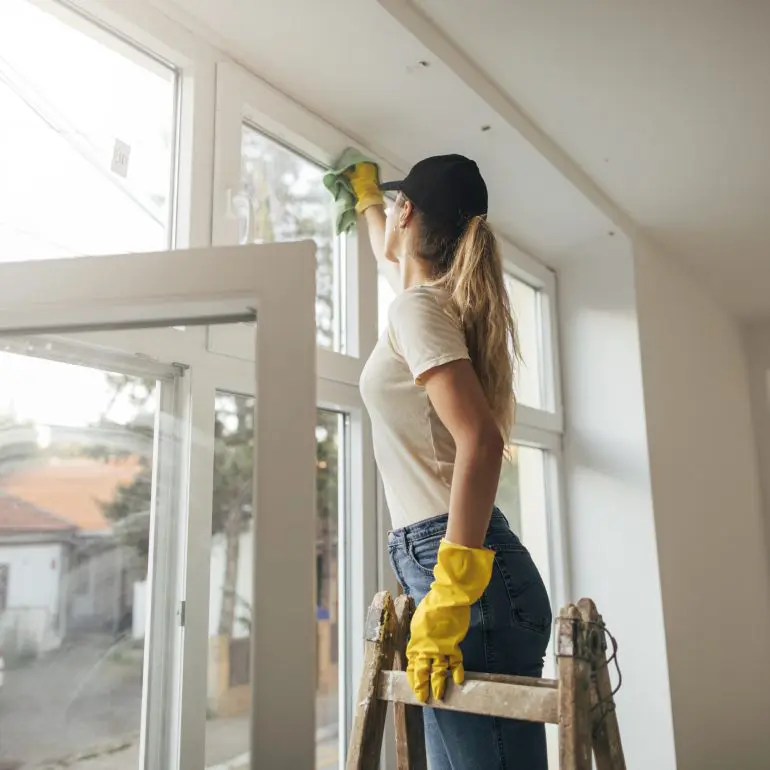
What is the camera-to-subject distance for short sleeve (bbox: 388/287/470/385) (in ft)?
3.85

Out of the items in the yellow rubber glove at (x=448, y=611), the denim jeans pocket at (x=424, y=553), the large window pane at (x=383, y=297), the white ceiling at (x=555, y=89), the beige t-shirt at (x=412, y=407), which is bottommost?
the yellow rubber glove at (x=448, y=611)

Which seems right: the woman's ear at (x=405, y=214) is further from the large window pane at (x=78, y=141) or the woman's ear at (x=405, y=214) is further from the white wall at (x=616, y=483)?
the white wall at (x=616, y=483)

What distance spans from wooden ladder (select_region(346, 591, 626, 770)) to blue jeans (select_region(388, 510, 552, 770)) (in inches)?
2.0

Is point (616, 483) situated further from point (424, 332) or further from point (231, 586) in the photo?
point (231, 586)

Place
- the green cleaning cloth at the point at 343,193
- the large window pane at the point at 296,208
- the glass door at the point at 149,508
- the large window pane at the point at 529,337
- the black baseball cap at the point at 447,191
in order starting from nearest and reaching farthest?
the glass door at the point at 149,508 → the black baseball cap at the point at 447,191 → the large window pane at the point at 296,208 → the green cleaning cloth at the point at 343,193 → the large window pane at the point at 529,337

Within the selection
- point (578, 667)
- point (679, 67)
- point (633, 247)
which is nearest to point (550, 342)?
point (633, 247)

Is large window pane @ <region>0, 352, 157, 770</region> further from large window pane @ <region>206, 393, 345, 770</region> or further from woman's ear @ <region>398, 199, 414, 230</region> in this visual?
woman's ear @ <region>398, 199, 414, 230</region>

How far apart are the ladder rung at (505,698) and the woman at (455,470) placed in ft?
0.09

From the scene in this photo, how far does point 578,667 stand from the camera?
108 cm

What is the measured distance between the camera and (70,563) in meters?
0.96

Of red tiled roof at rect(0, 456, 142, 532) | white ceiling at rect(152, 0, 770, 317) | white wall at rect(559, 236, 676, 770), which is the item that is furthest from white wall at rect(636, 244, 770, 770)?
red tiled roof at rect(0, 456, 142, 532)

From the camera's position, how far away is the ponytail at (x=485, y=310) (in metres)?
1.27

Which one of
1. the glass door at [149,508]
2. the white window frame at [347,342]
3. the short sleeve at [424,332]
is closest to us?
the glass door at [149,508]

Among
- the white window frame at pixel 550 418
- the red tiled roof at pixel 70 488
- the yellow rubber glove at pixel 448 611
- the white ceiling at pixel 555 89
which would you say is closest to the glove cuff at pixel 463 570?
the yellow rubber glove at pixel 448 611
